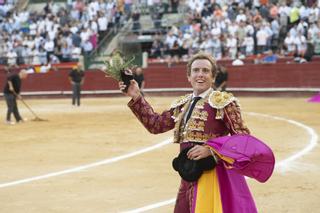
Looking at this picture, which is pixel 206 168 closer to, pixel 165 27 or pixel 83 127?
pixel 83 127

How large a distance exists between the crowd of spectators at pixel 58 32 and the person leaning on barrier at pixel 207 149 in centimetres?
2196

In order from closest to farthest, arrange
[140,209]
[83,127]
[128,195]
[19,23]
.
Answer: [140,209] < [128,195] < [83,127] < [19,23]

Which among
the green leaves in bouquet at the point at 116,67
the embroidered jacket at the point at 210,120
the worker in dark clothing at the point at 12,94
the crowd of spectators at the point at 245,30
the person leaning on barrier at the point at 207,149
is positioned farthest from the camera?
the crowd of spectators at the point at 245,30

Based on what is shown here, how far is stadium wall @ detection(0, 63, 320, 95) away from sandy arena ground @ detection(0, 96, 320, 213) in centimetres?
624

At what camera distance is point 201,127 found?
3.73 m

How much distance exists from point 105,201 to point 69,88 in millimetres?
19503

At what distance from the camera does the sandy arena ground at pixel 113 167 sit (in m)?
6.29

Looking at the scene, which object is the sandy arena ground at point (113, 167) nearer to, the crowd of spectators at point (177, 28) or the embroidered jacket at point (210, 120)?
the embroidered jacket at point (210, 120)

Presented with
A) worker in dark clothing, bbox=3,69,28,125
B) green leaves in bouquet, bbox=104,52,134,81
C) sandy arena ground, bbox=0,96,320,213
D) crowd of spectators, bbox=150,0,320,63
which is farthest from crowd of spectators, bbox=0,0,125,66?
green leaves in bouquet, bbox=104,52,134,81

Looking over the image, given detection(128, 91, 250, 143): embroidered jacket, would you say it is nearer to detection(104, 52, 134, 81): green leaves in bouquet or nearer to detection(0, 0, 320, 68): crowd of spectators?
detection(104, 52, 134, 81): green leaves in bouquet

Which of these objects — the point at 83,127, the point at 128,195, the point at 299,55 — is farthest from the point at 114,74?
the point at 299,55

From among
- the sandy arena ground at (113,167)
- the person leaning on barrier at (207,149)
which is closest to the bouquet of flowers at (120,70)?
the person leaning on barrier at (207,149)

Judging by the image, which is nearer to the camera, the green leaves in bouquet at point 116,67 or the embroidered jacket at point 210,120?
the embroidered jacket at point 210,120

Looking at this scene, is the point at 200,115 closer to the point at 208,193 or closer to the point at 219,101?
the point at 219,101
